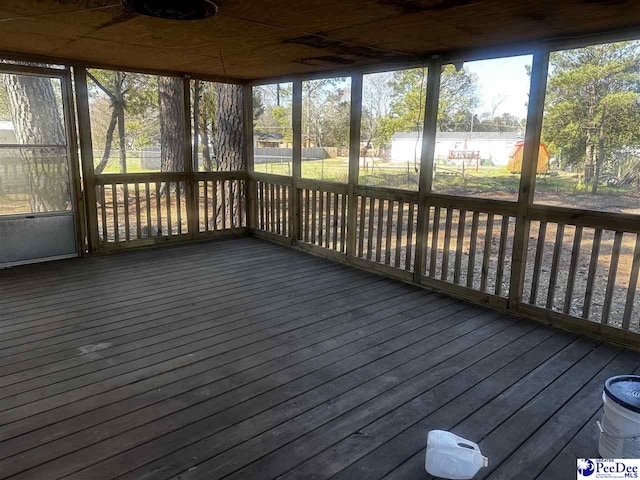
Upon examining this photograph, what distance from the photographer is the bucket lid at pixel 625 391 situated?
192 centimetres

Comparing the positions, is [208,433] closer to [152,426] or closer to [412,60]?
[152,426]

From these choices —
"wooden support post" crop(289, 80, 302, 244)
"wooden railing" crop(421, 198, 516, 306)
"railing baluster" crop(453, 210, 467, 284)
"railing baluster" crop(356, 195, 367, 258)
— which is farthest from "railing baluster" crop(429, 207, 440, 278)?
"wooden support post" crop(289, 80, 302, 244)

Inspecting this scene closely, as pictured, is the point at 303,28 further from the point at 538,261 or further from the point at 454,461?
the point at 454,461

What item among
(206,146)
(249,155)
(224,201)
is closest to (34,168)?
(206,146)

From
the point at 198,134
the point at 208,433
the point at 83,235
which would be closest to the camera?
the point at 208,433

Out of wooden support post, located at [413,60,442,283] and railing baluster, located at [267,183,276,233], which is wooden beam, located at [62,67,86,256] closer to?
railing baluster, located at [267,183,276,233]

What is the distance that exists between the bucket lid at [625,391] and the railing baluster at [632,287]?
138cm

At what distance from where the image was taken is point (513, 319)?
377 cm

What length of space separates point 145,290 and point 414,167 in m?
2.88

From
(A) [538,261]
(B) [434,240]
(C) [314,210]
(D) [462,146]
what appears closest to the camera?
(A) [538,261]

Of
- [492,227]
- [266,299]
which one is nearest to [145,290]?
[266,299]

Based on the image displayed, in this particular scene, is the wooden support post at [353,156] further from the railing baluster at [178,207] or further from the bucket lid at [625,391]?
the bucket lid at [625,391]

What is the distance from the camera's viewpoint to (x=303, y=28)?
323 centimetres

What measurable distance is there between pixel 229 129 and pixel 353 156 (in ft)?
8.33
